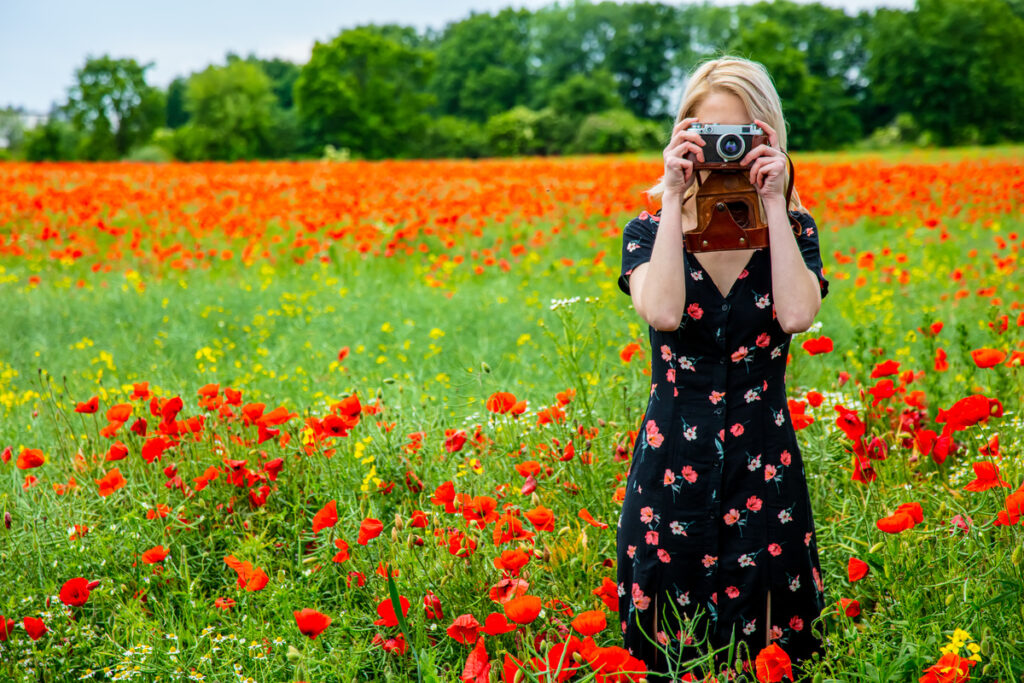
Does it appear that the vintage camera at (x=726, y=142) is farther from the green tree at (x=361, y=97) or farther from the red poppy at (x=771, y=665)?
the green tree at (x=361, y=97)

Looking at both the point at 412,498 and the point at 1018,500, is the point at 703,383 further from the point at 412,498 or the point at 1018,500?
the point at 412,498

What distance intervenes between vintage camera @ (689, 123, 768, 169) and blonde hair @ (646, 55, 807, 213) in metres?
0.12

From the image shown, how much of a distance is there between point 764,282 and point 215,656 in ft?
5.95

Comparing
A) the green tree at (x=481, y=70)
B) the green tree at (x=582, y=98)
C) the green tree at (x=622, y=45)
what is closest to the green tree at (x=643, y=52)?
the green tree at (x=622, y=45)

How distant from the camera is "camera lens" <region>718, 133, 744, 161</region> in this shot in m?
1.66

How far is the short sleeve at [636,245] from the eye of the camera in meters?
1.88

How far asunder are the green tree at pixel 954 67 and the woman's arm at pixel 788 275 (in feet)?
139

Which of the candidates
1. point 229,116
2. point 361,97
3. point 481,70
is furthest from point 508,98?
point 229,116

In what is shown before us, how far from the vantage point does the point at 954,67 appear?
4144cm

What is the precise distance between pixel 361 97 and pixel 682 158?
147 ft

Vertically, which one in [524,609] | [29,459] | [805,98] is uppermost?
[805,98]

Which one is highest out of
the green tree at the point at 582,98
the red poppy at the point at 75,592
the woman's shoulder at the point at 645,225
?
the green tree at the point at 582,98

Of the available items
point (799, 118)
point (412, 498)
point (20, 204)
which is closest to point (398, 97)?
point (799, 118)

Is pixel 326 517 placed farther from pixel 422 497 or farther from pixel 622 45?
pixel 622 45
